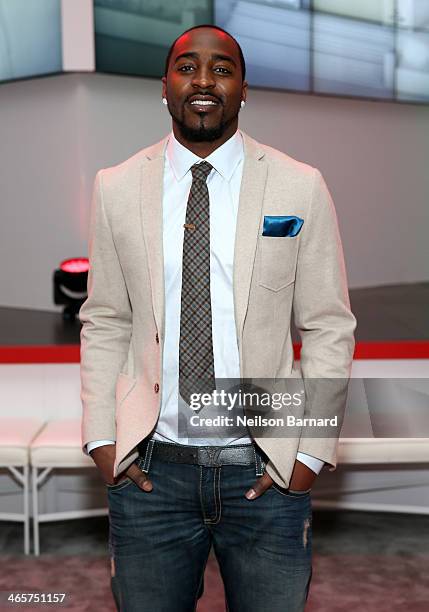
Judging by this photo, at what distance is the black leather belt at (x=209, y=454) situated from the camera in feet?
6.20

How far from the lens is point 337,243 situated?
6.46 ft

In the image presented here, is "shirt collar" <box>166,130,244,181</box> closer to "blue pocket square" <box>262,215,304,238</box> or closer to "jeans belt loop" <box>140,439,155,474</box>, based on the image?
"blue pocket square" <box>262,215,304,238</box>

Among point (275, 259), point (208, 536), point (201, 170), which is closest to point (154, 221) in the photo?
point (201, 170)

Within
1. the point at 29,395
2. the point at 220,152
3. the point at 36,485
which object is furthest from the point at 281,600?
the point at 29,395

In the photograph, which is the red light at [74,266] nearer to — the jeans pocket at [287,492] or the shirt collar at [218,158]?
the shirt collar at [218,158]

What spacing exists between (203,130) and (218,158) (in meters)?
0.08

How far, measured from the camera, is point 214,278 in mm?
1920

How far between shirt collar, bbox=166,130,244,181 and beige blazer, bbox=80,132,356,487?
0.03 m

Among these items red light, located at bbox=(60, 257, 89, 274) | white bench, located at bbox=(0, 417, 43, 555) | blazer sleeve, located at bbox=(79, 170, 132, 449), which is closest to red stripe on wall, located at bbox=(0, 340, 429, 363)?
white bench, located at bbox=(0, 417, 43, 555)

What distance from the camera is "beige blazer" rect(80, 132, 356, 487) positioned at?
6.22 feet

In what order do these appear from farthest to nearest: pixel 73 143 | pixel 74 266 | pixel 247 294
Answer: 1. pixel 73 143
2. pixel 74 266
3. pixel 247 294

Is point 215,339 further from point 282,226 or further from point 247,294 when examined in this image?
point 282,226

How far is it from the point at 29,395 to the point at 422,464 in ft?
5.53

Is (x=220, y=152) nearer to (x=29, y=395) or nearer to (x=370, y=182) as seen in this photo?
(x=29, y=395)
